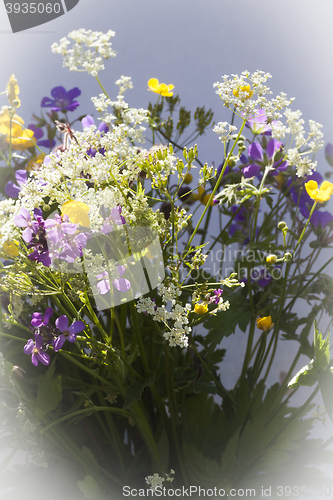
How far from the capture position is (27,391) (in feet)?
1.31

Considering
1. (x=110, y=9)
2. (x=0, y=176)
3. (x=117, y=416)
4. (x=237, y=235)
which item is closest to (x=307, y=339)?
(x=237, y=235)

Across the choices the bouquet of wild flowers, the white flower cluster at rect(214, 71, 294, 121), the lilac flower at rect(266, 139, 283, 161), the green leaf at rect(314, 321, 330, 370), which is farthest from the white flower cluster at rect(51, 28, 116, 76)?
the green leaf at rect(314, 321, 330, 370)

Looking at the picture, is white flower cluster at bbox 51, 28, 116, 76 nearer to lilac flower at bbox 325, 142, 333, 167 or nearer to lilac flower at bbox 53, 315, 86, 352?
lilac flower at bbox 53, 315, 86, 352

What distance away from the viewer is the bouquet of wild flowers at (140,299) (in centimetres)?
30

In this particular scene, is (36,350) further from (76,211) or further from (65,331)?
(76,211)

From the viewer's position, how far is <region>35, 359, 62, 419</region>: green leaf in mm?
351

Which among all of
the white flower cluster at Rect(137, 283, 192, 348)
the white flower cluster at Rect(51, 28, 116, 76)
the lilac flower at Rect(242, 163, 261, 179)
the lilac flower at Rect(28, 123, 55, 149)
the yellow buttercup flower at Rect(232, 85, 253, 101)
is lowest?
the white flower cluster at Rect(137, 283, 192, 348)

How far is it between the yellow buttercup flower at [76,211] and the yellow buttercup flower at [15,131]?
5.7 inches

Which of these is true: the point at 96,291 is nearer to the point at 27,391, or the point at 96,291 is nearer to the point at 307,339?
the point at 27,391

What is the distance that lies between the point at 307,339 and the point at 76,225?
0.35 m

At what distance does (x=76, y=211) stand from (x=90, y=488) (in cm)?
32

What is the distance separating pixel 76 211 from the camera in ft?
0.91

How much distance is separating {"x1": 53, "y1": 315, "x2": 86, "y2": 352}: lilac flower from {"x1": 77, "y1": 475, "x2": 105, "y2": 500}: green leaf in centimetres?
19

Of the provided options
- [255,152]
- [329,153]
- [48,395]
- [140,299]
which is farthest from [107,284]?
[329,153]
